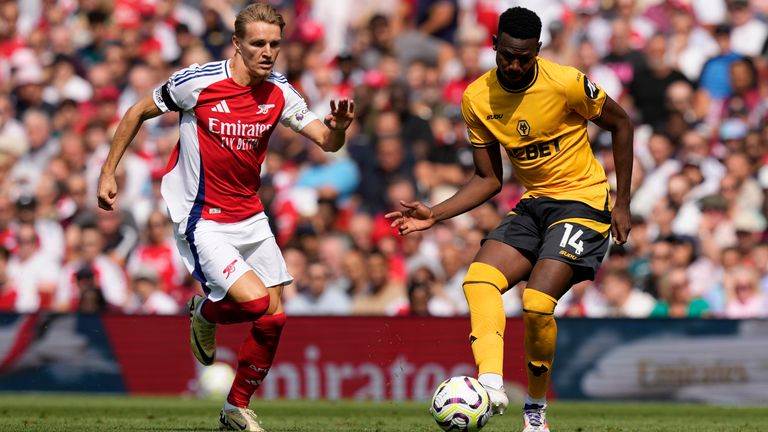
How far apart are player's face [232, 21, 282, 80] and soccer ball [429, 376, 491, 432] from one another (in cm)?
250

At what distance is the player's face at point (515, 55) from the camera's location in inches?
317

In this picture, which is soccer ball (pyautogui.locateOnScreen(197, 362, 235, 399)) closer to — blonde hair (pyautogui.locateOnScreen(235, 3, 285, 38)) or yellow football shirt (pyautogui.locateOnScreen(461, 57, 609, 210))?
blonde hair (pyautogui.locateOnScreen(235, 3, 285, 38))

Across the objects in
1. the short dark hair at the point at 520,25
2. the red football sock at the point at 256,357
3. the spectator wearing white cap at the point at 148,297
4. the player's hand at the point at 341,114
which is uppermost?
the short dark hair at the point at 520,25

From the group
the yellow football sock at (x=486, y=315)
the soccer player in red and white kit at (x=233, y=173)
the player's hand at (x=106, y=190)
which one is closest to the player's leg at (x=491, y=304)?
the yellow football sock at (x=486, y=315)

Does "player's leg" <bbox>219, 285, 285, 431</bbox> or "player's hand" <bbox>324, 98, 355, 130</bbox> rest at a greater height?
"player's hand" <bbox>324, 98, 355, 130</bbox>

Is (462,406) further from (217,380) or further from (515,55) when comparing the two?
(217,380)

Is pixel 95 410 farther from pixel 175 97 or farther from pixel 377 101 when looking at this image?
pixel 377 101

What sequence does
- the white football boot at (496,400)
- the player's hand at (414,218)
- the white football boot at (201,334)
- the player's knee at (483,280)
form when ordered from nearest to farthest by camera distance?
the white football boot at (496,400) < the player's hand at (414,218) < the player's knee at (483,280) < the white football boot at (201,334)

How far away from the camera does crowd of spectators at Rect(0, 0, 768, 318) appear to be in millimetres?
14664

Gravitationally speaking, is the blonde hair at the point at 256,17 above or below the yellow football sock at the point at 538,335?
above

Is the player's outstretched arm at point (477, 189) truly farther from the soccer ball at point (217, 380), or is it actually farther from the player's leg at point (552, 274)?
the soccer ball at point (217, 380)

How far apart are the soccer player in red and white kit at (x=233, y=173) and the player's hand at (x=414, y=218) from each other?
33.3 inches

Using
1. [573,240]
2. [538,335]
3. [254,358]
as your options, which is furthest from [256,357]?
[573,240]

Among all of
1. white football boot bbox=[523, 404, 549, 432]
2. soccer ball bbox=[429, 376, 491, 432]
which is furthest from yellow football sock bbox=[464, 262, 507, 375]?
white football boot bbox=[523, 404, 549, 432]
